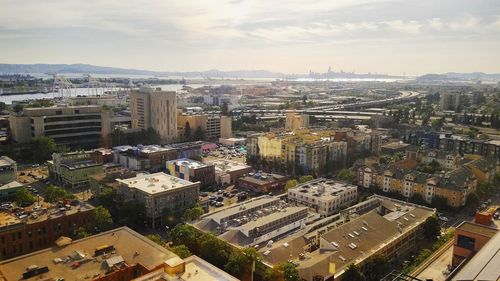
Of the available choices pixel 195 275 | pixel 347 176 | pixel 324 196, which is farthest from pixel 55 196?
pixel 347 176

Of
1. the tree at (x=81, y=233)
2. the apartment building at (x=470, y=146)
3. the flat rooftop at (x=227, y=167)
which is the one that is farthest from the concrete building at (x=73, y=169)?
the apartment building at (x=470, y=146)

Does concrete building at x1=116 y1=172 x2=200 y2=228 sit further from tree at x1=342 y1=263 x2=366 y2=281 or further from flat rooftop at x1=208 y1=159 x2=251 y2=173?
tree at x1=342 y1=263 x2=366 y2=281

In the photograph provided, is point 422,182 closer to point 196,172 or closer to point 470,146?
point 470,146

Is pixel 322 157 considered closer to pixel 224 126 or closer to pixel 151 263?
pixel 224 126

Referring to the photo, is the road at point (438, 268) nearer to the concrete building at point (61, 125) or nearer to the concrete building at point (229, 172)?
the concrete building at point (229, 172)

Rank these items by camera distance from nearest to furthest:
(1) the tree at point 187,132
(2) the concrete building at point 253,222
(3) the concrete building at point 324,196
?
(2) the concrete building at point 253,222, (3) the concrete building at point 324,196, (1) the tree at point 187,132

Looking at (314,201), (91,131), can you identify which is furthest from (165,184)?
(91,131)
